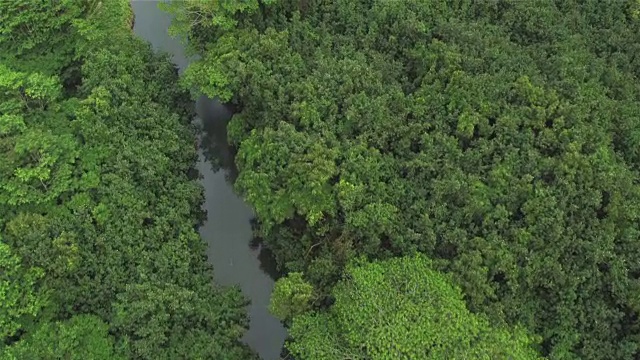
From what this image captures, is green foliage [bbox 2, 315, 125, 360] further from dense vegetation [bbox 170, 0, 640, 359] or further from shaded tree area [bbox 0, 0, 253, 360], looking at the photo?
dense vegetation [bbox 170, 0, 640, 359]

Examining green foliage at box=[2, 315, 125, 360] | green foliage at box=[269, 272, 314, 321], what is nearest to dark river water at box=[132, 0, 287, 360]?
green foliage at box=[269, 272, 314, 321]

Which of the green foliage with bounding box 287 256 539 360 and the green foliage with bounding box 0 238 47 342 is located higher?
the green foliage with bounding box 0 238 47 342

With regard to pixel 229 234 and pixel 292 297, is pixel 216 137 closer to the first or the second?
pixel 229 234

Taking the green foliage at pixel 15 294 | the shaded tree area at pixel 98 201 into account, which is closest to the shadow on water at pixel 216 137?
the shaded tree area at pixel 98 201

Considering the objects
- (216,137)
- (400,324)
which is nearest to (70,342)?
(400,324)

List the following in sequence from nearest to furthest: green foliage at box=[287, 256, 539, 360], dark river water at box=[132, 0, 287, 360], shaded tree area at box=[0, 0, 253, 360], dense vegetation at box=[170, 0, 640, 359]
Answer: green foliage at box=[287, 256, 539, 360], shaded tree area at box=[0, 0, 253, 360], dense vegetation at box=[170, 0, 640, 359], dark river water at box=[132, 0, 287, 360]

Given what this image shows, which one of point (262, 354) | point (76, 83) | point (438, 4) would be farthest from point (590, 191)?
point (76, 83)
